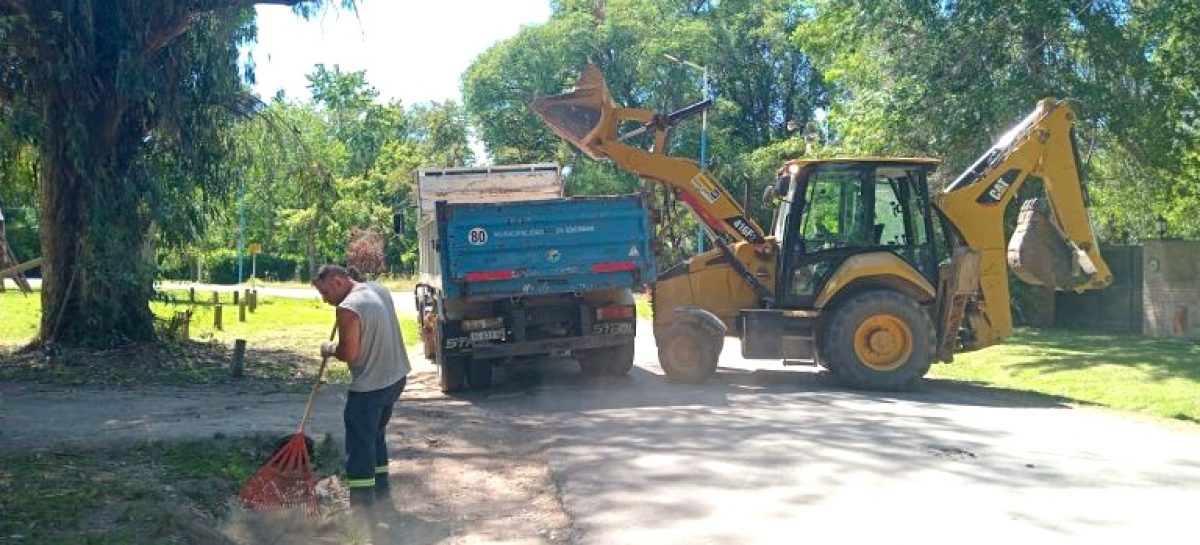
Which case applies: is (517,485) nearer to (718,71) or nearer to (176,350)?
(176,350)

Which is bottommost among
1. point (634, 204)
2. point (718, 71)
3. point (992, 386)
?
point (992, 386)

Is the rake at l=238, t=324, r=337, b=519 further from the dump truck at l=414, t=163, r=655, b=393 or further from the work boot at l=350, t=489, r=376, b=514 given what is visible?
the dump truck at l=414, t=163, r=655, b=393

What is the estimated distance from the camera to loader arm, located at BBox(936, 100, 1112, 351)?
13.4 meters

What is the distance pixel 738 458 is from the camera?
858 centimetres

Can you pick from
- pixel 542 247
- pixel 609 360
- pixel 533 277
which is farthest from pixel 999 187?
pixel 533 277

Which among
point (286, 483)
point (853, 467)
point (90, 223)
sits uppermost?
→ point (90, 223)

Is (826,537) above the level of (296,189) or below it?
below

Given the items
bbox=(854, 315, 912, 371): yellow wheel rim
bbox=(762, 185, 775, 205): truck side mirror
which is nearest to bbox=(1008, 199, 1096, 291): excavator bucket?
bbox=(854, 315, 912, 371): yellow wheel rim

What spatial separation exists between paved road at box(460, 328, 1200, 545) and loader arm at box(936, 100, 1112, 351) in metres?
1.15

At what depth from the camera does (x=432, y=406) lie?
1213cm

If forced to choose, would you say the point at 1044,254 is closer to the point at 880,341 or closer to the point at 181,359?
the point at 880,341

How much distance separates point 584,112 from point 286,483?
27.5 ft

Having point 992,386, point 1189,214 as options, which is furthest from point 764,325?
point 1189,214

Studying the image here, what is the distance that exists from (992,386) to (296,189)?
12.1 metres
